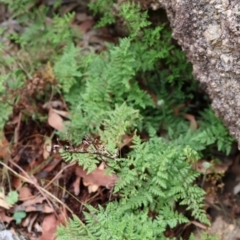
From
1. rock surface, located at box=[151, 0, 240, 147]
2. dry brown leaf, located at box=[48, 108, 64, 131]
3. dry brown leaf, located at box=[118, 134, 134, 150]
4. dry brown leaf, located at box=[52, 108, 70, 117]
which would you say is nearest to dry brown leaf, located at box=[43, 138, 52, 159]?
dry brown leaf, located at box=[48, 108, 64, 131]

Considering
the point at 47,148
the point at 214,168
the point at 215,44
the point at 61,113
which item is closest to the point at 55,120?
the point at 61,113

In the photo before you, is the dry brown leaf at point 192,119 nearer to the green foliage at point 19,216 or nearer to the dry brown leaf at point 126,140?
the dry brown leaf at point 126,140

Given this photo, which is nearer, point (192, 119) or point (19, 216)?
point (19, 216)

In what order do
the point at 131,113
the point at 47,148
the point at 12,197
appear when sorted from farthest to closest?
1. the point at 47,148
2. the point at 12,197
3. the point at 131,113

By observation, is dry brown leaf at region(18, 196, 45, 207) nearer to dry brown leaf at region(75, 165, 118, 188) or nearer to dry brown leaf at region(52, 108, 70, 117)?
dry brown leaf at region(75, 165, 118, 188)

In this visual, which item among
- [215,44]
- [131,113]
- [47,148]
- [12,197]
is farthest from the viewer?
[47,148]

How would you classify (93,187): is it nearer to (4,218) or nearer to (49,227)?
(49,227)

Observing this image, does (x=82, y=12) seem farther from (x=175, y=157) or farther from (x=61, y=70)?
(x=175, y=157)
